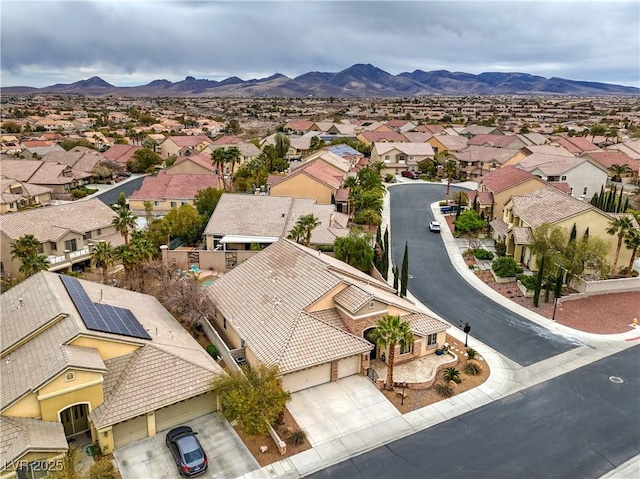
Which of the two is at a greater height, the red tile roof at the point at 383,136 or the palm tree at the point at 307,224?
the red tile roof at the point at 383,136

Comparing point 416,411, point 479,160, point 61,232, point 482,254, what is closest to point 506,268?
point 482,254

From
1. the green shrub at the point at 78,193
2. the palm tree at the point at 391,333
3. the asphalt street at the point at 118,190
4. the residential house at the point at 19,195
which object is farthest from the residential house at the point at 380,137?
the palm tree at the point at 391,333

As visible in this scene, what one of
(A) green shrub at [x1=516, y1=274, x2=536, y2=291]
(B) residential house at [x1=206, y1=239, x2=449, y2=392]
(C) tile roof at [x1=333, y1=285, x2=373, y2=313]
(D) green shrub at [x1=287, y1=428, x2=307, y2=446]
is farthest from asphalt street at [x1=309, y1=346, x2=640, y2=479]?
(A) green shrub at [x1=516, y1=274, x2=536, y2=291]

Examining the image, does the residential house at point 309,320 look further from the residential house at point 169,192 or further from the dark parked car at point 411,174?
the dark parked car at point 411,174

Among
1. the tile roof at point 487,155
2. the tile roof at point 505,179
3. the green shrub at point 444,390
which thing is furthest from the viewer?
the tile roof at point 487,155

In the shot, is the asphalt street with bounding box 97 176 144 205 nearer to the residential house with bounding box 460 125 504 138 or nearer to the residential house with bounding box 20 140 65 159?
the residential house with bounding box 20 140 65 159

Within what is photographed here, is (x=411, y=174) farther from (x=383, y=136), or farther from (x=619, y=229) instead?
(x=619, y=229)

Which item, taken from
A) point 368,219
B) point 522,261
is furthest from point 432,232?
point 522,261
